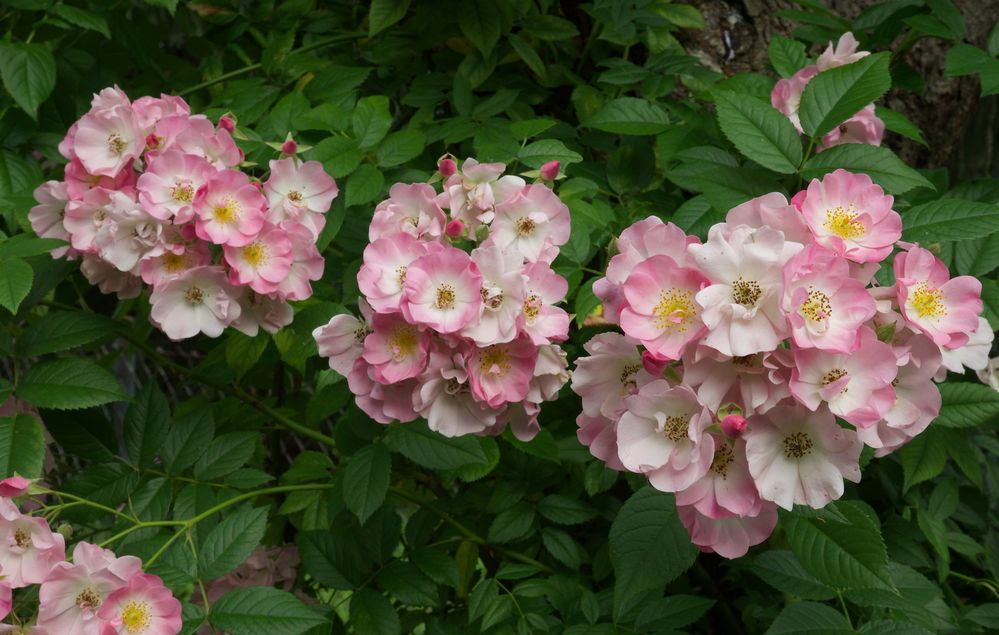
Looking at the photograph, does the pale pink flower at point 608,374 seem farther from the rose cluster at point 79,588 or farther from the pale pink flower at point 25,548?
the pale pink flower at point 25,548

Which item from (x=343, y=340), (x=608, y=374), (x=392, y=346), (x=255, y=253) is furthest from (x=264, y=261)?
(x=608, y=374)

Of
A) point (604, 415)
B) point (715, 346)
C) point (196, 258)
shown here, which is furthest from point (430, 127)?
point (715, 346)

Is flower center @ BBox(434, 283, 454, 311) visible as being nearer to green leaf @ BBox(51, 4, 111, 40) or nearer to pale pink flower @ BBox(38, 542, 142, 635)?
pale pink flower @ BBox(38, 542, 142, 635)

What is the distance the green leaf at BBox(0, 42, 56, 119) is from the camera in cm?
166

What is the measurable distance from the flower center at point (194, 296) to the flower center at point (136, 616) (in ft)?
1.46

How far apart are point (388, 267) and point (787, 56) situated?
896mm

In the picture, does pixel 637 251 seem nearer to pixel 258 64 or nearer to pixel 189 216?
pixel 189 216

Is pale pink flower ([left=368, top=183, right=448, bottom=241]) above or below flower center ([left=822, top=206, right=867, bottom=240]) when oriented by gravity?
below

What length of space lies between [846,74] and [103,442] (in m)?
1.27

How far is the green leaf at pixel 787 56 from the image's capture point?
1.61 m

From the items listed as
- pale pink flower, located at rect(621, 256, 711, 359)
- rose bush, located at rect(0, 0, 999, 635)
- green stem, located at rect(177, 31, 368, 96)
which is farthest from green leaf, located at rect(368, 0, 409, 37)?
pale pink flower, located at rect(621, 256, 711, 359)

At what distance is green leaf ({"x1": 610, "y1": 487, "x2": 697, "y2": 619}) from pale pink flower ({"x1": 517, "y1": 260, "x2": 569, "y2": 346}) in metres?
0.23

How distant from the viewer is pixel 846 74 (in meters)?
1.29

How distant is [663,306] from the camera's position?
96 centimetres
